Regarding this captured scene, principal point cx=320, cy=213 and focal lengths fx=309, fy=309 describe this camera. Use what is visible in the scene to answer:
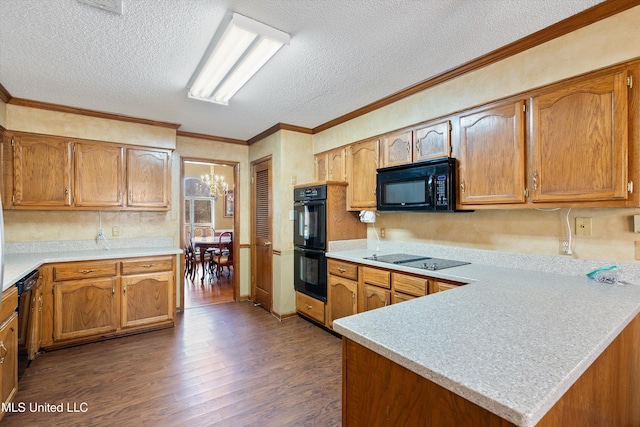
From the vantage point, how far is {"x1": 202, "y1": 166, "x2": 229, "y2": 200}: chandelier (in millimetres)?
7465

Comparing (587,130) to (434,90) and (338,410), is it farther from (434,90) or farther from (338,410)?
(338,410)

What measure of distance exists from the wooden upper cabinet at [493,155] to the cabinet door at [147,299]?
10.4ft

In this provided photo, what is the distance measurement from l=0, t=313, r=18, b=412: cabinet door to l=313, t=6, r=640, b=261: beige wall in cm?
318

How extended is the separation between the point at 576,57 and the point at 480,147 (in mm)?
715

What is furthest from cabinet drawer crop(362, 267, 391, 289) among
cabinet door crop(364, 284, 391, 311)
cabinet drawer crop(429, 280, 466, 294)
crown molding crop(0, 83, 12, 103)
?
crown molding crop(0, 83, 12, 103)

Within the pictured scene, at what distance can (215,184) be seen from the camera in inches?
294

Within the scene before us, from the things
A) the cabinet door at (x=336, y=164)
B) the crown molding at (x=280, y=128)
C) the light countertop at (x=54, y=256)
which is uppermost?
the crown molding at (x=280, y=128)

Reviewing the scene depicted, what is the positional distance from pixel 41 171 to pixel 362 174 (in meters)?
3.31

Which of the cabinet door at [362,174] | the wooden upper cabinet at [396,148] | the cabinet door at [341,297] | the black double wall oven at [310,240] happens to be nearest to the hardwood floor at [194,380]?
the cabinet door at [341,297]

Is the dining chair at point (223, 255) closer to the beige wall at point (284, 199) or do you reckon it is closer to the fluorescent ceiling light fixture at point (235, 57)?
the beige wall at point (284, 199)

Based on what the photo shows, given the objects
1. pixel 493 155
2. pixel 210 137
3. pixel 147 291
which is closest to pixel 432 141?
pixel 493 155

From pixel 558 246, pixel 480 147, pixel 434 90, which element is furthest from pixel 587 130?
pixel 434 90

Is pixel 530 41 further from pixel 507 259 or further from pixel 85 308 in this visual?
pixel 85 308

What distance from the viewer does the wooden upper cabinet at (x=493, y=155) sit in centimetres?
207
